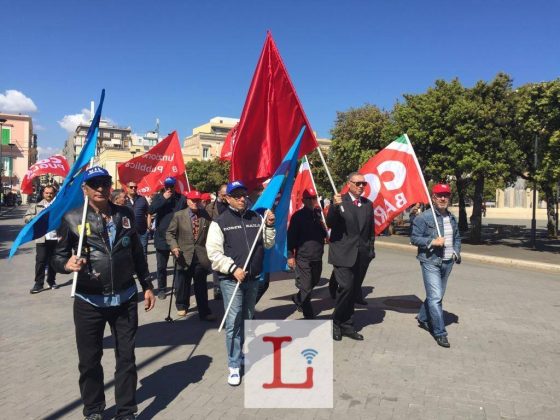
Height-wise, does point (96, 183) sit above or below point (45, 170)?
below

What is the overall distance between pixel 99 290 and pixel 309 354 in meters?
2.69

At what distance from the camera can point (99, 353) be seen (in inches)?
146

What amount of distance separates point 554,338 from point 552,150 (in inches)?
410

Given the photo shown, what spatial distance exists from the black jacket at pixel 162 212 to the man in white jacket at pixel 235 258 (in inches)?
158

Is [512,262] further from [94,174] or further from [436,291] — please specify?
[94,174]

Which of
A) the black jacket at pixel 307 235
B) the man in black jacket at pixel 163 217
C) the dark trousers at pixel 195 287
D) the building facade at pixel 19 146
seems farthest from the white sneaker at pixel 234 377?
the building facade at pixel 19 146

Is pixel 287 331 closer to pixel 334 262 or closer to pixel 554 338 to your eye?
pixel 334 262

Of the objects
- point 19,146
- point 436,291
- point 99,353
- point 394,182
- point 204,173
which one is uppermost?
point 19,146

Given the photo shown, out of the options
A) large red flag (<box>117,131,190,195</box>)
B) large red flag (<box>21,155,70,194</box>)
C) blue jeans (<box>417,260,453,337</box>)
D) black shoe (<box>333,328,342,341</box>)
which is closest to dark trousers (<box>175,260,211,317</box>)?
black shoe (<box>333,328,342,341</box>)

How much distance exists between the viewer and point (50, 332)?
6199mm

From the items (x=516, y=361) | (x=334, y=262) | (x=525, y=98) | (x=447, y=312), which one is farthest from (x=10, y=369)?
(x=525, y=98)

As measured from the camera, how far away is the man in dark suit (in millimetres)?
5867

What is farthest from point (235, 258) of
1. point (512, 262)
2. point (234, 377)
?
point (512, 262)

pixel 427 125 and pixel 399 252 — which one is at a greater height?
pixel 427 125
